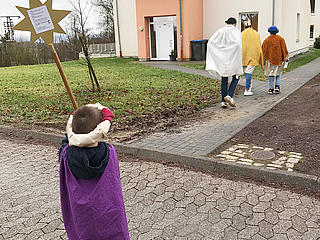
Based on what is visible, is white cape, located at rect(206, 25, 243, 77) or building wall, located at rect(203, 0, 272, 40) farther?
building wall, located at rect(203, 0, 272, 40)

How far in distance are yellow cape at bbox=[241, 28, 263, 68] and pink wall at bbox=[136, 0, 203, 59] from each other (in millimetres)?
11150

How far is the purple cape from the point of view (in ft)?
7.70

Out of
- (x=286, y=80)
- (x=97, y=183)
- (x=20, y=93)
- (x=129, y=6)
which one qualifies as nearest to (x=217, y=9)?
(x=129, y=6)

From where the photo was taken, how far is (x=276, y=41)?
9.72m

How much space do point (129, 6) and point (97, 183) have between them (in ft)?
77.4

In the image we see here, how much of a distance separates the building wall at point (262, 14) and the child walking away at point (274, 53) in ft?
32.7

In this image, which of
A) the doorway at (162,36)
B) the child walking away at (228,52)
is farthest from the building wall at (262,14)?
the child walking away at (228,52)

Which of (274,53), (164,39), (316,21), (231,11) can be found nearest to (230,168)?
(274,53)

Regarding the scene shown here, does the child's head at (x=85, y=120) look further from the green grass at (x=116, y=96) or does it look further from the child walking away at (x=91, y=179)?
the green grass at (x=116, y=96)

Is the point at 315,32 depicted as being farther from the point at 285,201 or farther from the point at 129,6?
the point at 285,201

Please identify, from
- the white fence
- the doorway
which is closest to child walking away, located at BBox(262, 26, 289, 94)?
the doorway

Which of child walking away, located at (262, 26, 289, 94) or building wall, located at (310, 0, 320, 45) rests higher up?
building wall, located at (310, 0, 320, 45)

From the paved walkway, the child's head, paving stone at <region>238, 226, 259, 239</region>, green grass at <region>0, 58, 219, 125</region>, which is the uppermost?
the child's head

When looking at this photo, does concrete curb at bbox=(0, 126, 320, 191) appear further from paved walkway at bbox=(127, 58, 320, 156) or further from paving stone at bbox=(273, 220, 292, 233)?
paving stone at bbox=(273, 220, 292, 233)
